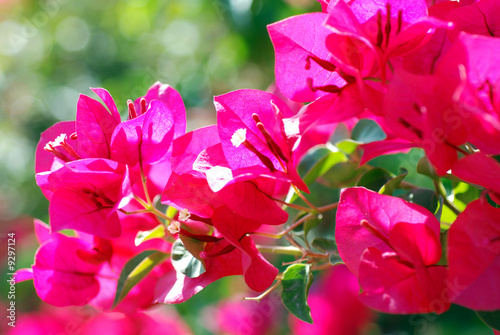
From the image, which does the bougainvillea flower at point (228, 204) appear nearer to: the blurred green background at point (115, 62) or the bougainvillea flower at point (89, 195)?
the bougainvillea flower at point (89, 195)

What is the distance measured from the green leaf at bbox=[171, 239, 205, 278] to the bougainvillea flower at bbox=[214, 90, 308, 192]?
100 mm

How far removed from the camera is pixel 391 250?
0.44 metres

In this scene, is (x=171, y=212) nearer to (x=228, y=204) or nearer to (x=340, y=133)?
(x=228, y=204)

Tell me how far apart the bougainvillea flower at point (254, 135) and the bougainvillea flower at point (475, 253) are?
5.6 inches

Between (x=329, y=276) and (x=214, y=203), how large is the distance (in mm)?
848

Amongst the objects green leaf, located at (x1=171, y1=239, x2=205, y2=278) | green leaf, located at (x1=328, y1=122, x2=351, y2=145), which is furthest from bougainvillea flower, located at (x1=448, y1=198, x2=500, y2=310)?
green leaf, located at (x1=328, y1=122, x2=351, y2=145)

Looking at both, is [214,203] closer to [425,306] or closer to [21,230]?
[425,306]

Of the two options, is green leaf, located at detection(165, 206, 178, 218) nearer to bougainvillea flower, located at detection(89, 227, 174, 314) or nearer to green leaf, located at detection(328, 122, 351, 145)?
bougainvillea flower, located at detection(89, 227, 174, 314)

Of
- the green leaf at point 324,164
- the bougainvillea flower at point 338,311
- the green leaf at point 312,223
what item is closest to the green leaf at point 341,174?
the green leaf at point 324,164

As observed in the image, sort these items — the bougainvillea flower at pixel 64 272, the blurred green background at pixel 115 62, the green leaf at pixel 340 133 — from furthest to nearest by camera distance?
the blurred green background at pixel 115 62 → the green leaf at pixel 340 133 → the bougainvillea flower at pixel 64 272

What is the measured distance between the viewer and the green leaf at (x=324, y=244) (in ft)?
1.81

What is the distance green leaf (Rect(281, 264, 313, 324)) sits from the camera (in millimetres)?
512

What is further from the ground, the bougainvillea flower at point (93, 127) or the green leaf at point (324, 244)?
the bougainvillea flower at point (93, 127)

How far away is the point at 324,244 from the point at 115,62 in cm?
174
